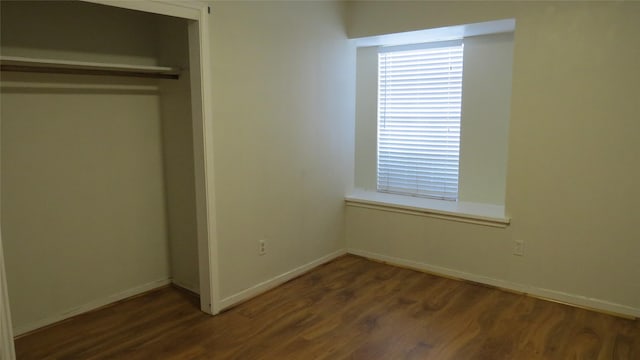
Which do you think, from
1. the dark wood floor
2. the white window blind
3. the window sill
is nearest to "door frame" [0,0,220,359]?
the dark wood floor

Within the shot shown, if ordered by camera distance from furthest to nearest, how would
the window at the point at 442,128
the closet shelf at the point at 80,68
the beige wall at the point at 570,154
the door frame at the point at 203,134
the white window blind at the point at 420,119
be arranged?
the white window blind at the point at 420,119 < the window at the point at 442,128 < the beige wall at the point at 570,154 < the door frame at the point at 203,134 < the closet shelf at the point at 80,68

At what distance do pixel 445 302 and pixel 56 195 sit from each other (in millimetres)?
2842

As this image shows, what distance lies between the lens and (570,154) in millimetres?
3240

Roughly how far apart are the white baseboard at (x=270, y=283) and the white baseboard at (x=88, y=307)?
2.46ft

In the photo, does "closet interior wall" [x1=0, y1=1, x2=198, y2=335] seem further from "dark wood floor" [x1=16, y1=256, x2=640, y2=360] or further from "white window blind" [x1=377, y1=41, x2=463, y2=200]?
"white window blind" [x1=377, y1=41, x2=463, y2=200]

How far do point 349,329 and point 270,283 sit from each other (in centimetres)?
90

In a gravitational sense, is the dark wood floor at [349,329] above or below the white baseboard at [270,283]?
below

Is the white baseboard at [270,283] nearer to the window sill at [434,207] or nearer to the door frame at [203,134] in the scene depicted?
the door frame at [203,134]

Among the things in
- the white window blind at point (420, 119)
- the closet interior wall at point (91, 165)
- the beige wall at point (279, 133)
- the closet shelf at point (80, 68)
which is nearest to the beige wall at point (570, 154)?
the white window blind at point (420, 119)

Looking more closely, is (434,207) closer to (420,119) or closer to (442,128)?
(442,128)

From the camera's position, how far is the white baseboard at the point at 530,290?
3.18 metres

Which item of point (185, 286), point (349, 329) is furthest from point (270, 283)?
point (349, 329)

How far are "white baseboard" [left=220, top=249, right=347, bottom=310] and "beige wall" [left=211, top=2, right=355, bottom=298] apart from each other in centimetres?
4

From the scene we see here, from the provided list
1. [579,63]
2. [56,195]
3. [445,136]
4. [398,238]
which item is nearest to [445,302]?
[398,238]
